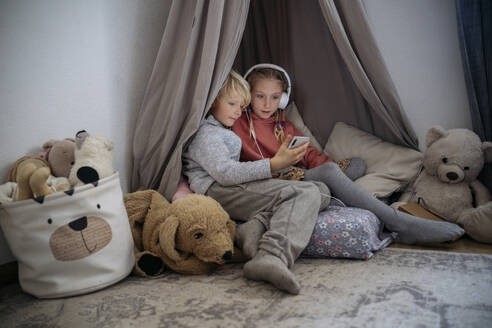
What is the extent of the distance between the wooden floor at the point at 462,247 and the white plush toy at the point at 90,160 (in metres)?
1.46

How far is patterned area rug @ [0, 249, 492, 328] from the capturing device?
4.18 ft

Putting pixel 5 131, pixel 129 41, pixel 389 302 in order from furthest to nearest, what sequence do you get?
pixel 129 41
pixel 5 131
pixel 389 302

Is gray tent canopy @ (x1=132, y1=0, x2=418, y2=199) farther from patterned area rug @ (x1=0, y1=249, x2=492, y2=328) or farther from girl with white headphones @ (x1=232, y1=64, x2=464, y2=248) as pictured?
patterned area rug @ (x1=0, y1=249, x2=492, y2=328)

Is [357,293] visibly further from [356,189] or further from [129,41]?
[129,41]

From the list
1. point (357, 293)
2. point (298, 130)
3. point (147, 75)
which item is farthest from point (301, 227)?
point (147, 75)

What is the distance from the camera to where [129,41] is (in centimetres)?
221

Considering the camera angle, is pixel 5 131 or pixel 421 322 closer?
pixel 421 322

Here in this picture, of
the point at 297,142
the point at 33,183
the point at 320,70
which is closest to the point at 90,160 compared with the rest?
the point at 33,183

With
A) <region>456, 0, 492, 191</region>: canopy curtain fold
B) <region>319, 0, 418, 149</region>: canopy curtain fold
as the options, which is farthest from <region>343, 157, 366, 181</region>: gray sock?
<region>456, 0, 492, 191</region>: canopy curtain fold

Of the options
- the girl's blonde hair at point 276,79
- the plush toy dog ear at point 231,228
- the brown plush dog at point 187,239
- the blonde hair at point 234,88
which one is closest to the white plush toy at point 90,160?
the brown plush dog at point 187,239

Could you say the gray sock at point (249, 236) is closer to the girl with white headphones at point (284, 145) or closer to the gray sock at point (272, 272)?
the girl with white headphones at point (284, 145)

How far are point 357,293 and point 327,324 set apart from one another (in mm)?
252

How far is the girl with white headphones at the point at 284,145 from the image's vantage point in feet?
6.29

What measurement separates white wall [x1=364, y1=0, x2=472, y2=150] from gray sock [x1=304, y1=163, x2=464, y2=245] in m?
0.81
